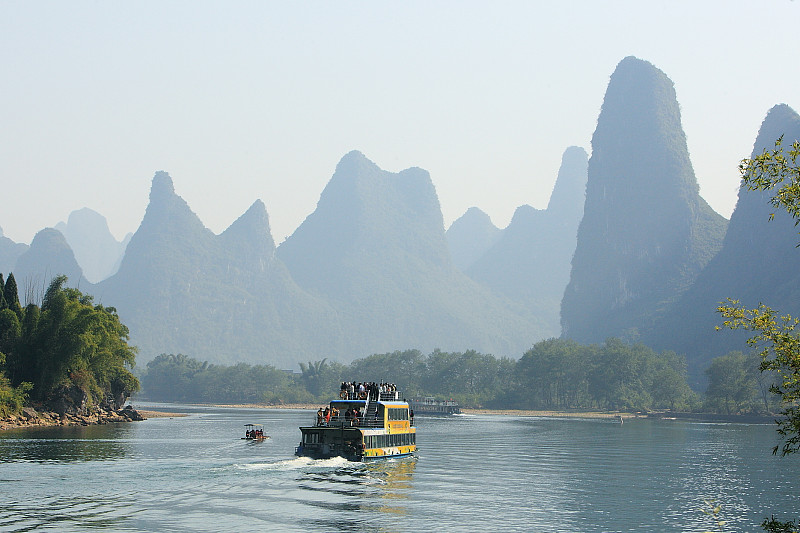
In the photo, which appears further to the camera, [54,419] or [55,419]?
[55,419]

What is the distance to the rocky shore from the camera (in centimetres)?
8881

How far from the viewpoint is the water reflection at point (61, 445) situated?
191ft

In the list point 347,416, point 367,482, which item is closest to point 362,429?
point 347,416

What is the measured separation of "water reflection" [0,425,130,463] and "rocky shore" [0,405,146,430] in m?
2.72

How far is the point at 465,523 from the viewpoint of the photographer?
37906 mm

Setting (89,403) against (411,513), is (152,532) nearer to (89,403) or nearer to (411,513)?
(411,513)

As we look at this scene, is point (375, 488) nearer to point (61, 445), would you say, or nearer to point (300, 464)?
point (300, 464)

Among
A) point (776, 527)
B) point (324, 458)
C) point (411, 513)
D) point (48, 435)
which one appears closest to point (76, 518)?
point (411, 513)

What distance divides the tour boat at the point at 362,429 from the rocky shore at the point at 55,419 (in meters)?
40.8

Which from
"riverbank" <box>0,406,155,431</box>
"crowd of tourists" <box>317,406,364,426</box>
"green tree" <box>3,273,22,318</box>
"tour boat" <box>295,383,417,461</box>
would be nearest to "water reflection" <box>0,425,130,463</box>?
"riverbank" <box>0,406,155,431</box>

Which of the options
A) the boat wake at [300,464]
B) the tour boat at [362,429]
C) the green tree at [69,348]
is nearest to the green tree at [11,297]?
the green tree at [69,348]

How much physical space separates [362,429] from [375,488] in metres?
12.1

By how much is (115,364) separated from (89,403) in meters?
6.87

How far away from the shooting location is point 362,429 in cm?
6019
